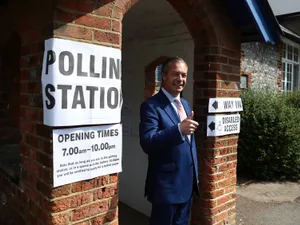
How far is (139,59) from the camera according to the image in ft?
13.6

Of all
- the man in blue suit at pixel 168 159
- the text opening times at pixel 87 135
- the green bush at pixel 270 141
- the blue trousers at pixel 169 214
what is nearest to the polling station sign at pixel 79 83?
the text opening times at pixel 87 135

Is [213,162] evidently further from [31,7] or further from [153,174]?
[31,7]

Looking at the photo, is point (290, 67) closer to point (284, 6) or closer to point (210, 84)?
point (284, 6)

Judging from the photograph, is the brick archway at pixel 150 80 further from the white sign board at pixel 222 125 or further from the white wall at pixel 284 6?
the white wall at pixel 284 6

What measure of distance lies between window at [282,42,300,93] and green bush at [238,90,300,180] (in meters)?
6.24

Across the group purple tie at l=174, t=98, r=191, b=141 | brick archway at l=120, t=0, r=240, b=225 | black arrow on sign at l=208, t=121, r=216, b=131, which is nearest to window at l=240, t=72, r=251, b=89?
brick archway at l=120, t=0, r=240, b=225

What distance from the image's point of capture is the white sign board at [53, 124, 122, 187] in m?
1.94

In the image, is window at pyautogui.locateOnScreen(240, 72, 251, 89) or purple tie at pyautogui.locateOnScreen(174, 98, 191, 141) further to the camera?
window at pyautogui.locateOnScreen(240, 72, 251, 89)

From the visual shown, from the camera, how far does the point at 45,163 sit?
199 centimetres

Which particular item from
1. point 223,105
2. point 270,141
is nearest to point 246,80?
point 270,141

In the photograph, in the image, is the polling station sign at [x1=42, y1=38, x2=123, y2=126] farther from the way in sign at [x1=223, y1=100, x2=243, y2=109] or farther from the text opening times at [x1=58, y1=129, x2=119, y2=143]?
the way in sign at [x1=223, y1=100, x2=243, y2=109]

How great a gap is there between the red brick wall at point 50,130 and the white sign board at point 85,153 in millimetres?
51

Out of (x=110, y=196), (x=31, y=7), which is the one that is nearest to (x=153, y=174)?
(x=110, y=196)

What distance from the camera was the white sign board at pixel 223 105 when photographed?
9.96 ft
